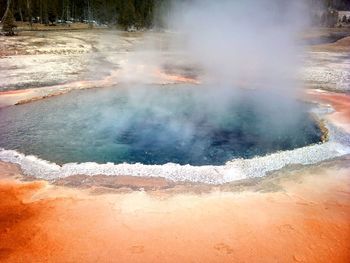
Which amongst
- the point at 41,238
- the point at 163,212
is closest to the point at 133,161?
the point at 163,212

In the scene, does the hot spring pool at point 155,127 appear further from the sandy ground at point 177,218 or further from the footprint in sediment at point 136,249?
the footprint in sediment at point 136,249

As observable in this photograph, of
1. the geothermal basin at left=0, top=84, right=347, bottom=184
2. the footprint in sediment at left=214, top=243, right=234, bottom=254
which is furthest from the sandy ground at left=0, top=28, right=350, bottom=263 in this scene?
the geothermal basin at left=0, top=84, right=347, bottom=184

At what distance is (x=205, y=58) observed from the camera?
18.8 metres

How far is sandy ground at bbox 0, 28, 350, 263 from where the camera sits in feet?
13.9

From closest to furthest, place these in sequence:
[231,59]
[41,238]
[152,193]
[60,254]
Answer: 1. [60,254]
2. [41,238]
3. [152,193]
4. [231,59]

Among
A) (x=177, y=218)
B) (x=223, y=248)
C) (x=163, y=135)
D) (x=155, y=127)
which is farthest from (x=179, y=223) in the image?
(x=155, y=127)

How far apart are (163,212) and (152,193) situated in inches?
22.7

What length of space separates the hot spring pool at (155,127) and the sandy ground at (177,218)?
1145 millimetres

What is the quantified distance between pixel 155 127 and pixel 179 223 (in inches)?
166

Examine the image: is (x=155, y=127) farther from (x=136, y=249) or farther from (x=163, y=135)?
(x=136, y=249)

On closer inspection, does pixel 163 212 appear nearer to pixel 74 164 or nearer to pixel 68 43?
pixel 74 164

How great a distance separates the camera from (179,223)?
4.76 m

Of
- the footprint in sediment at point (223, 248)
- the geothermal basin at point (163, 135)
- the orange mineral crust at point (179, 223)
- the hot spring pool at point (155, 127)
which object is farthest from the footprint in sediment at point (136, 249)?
the hot spring pool at point (155, 127)

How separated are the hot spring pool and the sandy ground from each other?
45.1 inches
